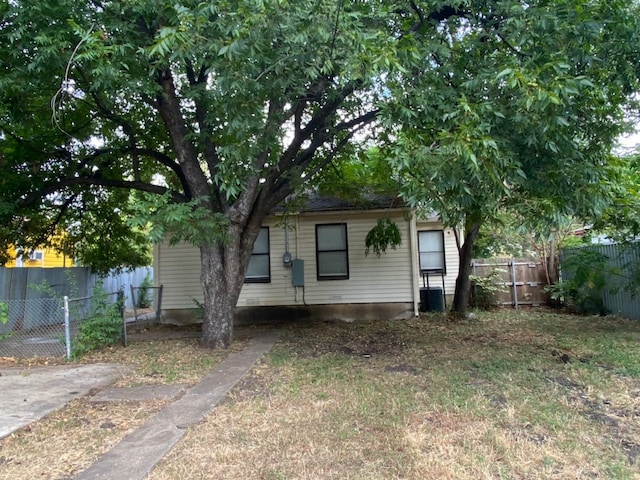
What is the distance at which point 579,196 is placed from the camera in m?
5.55

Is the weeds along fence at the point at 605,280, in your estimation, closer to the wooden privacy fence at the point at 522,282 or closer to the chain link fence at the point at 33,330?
the wooden privacy fence at the point at 522,282

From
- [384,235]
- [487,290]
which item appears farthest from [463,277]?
[487,290]

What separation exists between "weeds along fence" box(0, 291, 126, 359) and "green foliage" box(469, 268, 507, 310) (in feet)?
32.8

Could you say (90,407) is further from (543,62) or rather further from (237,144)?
(543,62)

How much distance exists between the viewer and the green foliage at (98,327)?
819 centimetres

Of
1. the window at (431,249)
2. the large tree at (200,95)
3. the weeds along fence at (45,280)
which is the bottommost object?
the weeds along fence at (45,280)

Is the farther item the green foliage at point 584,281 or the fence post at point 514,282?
the fence post at point 514,282

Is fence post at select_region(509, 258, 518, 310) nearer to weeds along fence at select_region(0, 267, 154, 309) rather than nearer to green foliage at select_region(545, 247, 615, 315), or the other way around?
green foliage at select_region(545, 247, 615, 315)

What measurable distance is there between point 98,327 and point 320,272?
5697 millimetres

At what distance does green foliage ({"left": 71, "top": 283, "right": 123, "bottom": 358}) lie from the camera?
819 cm

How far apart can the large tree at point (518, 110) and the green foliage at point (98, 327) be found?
6.07m

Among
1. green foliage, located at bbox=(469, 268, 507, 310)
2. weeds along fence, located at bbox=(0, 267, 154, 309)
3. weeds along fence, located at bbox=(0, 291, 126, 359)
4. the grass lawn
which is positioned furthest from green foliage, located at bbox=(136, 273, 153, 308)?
green foliage, located at bbox=(469, 268, 507, 310)

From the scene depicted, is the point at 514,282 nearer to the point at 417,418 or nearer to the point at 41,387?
the point at 417,418

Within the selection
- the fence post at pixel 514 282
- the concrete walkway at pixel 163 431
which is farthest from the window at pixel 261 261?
the fence post at pixel 514 282
